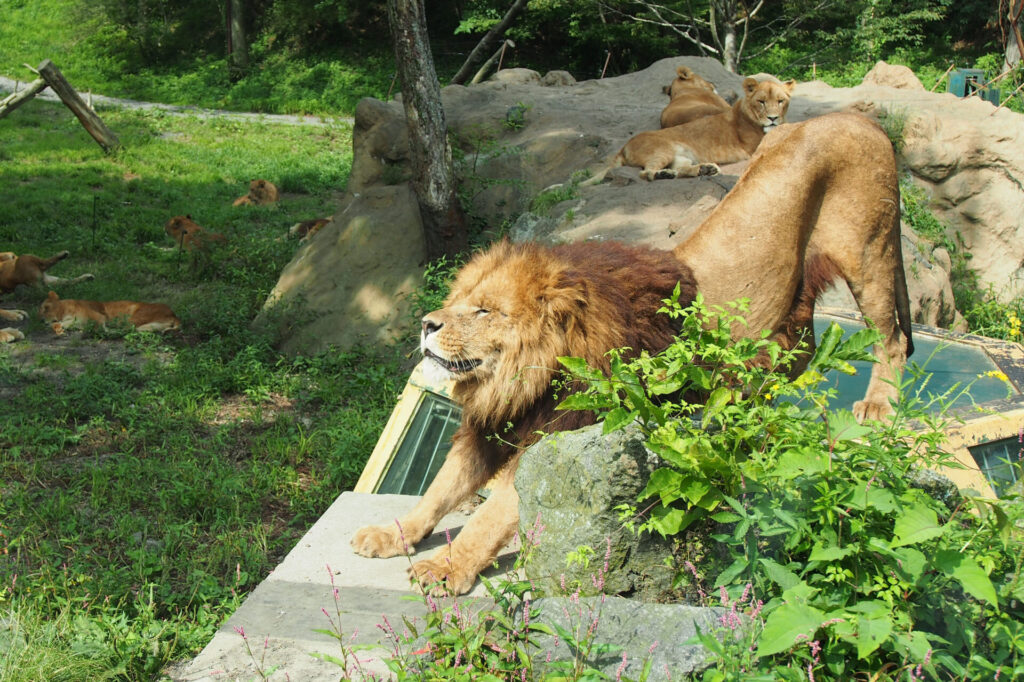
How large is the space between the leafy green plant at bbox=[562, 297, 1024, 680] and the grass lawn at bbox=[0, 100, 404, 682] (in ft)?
4.77

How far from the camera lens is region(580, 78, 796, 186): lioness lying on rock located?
9773 mm

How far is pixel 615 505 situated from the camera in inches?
99.0

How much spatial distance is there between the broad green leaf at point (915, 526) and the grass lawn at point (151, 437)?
1.92m

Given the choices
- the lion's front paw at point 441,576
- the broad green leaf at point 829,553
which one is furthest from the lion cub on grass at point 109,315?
the broad green leaf at point 829,553

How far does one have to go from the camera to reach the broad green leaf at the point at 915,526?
83.1 inches

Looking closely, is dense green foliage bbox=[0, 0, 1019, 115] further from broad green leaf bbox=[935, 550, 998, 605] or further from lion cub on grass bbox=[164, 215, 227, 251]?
broad green leaf bbox=[935, 550, 998, 605]

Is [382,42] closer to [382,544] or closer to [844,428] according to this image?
[382,544]

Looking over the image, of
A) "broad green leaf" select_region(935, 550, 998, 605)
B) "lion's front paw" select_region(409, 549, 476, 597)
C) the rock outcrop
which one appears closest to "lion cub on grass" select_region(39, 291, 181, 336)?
the rock outcrop

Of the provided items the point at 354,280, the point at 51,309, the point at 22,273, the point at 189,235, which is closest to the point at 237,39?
the point at 189,235

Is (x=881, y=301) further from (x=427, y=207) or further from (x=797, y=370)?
(x=427, y=207)

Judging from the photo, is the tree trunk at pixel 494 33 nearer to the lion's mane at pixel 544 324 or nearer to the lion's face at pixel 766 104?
the lion's face at pixel 766 104

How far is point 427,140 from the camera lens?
832 cm

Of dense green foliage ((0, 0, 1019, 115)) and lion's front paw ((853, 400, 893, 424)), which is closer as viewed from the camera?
lion's front paw ((853, 400, 893, 424))

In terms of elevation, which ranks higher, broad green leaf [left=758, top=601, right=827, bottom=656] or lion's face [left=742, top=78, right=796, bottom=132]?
broad green leaf [left=758, top=601, right=827, bottom=656]
